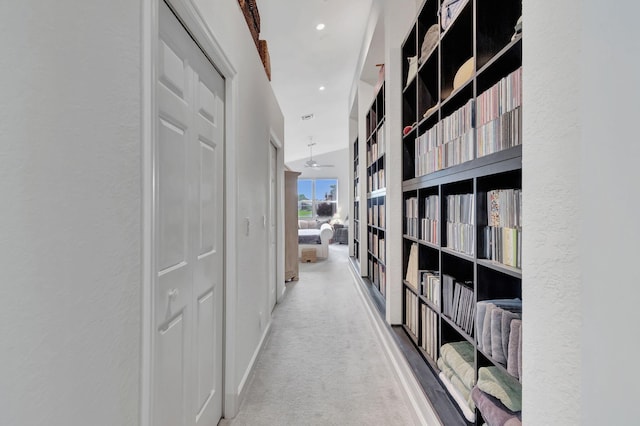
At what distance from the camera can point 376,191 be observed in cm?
346

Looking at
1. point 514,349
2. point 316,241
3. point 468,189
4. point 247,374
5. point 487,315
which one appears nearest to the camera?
point 514,349

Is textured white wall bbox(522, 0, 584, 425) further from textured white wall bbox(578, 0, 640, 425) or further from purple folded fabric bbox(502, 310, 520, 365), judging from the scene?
purple folded fabric bbox(502, 310, 520, 365)

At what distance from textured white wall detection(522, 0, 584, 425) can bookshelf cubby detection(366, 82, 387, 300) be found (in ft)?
7.31

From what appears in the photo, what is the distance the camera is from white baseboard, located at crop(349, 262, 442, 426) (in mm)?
1535

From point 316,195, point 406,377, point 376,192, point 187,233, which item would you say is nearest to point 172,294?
point 187,233

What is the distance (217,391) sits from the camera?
63.8 inches

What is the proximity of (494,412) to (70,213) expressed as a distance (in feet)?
4.80

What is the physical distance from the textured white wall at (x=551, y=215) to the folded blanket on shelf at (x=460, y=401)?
0.60 metres

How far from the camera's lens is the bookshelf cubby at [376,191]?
3258 millimetres

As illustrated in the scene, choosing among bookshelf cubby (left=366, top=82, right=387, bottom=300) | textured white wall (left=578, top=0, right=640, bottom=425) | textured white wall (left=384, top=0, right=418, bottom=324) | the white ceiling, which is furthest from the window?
textured white wall (left=578, top=0, right=640, bottom=425)

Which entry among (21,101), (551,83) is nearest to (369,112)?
(551,83)

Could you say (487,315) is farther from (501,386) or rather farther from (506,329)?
(501,386)

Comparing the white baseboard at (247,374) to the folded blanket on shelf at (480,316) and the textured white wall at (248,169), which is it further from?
the folded blanket on shelf at (480,316)

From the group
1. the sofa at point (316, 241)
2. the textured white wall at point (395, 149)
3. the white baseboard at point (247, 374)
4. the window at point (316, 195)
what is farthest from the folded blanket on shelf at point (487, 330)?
the window at point (316, 195)
